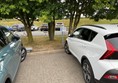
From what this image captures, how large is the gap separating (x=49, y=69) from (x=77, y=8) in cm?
498

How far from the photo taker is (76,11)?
383 inches

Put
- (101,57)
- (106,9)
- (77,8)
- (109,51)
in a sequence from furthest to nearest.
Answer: (77,8) < (106,9) < (101,57) < (109,51)

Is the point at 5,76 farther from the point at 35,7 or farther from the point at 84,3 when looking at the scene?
the point at 84,3

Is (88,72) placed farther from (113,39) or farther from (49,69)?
(49,69)

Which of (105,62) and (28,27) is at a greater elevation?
(105,62)

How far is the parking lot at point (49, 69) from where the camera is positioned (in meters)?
4.81

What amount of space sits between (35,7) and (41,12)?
0.63 meters

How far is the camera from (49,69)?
221 inches

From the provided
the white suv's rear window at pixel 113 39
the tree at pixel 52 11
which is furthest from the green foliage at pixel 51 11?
the white suv's rear window at pixel 113 39

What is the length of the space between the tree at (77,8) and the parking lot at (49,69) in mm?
2895

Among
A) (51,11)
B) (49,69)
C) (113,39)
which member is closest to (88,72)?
(113,39)

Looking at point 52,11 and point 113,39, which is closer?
point 113,39

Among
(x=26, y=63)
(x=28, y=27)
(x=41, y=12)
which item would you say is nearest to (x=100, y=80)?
(x=26, y=63)

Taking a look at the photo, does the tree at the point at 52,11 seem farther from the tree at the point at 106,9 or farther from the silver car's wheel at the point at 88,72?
the silver car's wheel at the point at 88,72
